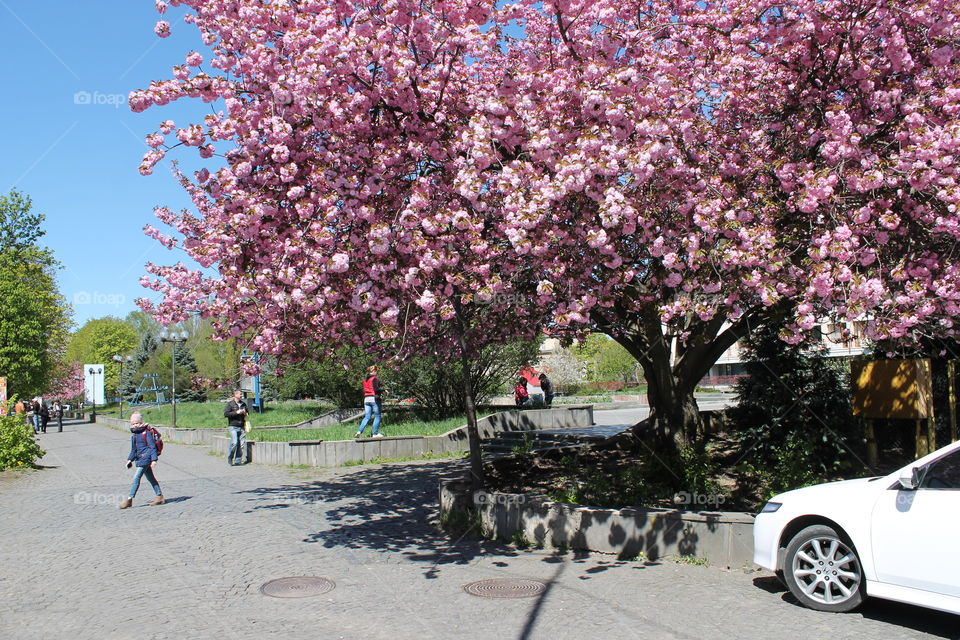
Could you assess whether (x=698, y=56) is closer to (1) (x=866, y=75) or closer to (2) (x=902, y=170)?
(1) (x=866, y=75)

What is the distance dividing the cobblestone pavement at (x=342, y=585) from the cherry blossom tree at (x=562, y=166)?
2.56 metres

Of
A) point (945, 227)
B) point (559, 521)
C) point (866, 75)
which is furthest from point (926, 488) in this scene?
point (866, 75)

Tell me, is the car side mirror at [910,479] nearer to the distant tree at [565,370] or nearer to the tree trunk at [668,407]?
the tree trunk at [668,407]

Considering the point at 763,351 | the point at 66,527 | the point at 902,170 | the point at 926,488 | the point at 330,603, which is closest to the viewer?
the point at 926,488

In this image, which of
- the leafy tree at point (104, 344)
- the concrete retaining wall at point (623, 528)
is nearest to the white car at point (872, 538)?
the concrete retaining wall at point (623, 528)

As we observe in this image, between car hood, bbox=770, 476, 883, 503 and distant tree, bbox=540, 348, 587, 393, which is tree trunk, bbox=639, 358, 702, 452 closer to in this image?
car hood, bbox=770, 476, 883, 503

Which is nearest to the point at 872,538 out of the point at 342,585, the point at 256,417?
the point at 342,585

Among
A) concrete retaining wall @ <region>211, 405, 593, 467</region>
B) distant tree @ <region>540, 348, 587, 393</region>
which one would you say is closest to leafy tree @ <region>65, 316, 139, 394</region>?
distant tree @ <region>540, 348, 587, 393</region>

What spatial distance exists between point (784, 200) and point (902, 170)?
4.21 ft

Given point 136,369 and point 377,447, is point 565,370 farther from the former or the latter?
point 136,369

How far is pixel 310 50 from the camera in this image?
Result: 769cm

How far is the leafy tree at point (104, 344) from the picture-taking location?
320 feet

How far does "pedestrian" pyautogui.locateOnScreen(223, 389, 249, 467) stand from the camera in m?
19.2

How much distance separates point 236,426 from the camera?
63.9ft
